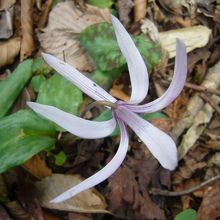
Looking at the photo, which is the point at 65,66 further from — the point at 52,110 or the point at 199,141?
the point at 199,141

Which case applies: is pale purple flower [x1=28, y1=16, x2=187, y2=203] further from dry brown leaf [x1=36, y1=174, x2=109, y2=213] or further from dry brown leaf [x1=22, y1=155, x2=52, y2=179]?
dry brown leaf [x1=22, y1=155, x2=52, y2=179]

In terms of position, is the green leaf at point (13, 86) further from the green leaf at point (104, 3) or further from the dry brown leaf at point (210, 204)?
the dry brown leaf at point (210, 204)

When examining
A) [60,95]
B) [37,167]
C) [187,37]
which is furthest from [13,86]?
[187,37]

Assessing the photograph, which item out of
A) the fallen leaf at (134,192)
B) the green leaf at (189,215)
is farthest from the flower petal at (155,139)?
the fallen leaf at (134,192)

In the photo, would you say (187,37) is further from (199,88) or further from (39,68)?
(39,68)

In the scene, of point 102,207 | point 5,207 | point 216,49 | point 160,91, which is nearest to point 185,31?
point 216,49

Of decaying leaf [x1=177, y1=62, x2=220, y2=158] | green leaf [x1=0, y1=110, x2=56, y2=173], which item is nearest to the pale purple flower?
green leaf [x1=0, y1=110, x2=56, y2=173]

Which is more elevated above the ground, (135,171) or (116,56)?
(116,56)
